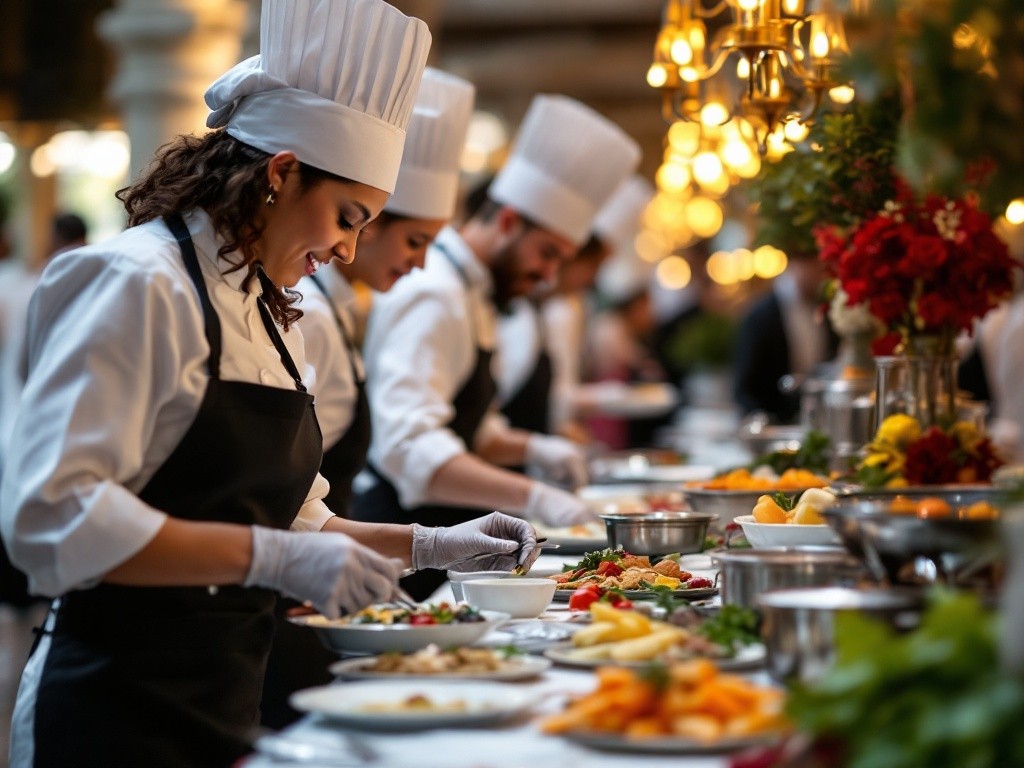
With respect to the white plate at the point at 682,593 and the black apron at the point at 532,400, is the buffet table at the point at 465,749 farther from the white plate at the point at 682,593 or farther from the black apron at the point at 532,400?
the black apron at the point at 532,400

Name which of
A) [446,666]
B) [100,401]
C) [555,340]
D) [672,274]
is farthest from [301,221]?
[672,274]

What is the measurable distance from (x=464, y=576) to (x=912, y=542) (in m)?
0.88

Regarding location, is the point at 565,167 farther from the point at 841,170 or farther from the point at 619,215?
the point at 619,215

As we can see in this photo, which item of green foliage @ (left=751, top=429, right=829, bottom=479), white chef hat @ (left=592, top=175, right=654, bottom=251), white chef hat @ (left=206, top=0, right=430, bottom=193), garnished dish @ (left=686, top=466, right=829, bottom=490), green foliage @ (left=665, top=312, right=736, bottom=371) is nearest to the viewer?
white chef hat @ (left=206, top=0, right=430, bottom=193)

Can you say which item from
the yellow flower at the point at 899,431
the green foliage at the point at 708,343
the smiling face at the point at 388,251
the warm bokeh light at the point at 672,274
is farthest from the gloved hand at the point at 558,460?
the warm bokeh light at the point at 672,274

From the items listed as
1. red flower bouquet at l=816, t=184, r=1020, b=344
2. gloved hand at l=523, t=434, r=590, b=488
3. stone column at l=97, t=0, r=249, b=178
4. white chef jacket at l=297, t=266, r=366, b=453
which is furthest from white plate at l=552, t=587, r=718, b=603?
stone column at l=97, t=0, r=249, b=178

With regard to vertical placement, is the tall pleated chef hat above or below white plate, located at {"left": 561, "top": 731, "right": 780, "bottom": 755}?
above

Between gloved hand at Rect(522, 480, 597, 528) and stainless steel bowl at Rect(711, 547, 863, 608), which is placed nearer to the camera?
stainless steel bowl at Rect(711, 547, 863, 608)

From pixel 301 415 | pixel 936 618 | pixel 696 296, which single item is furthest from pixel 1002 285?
pixel 696 296

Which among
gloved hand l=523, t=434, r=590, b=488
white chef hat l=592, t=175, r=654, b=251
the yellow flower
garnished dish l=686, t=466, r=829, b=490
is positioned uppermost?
white chef hat l=592, t=175, r=654, b=251

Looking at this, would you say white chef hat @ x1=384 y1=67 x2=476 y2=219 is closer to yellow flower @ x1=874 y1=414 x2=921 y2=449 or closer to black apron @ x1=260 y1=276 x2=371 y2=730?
black apron @ x1=260 y1=276 x2=371 y2=730

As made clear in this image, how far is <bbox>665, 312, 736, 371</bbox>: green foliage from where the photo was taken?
10.1 meters

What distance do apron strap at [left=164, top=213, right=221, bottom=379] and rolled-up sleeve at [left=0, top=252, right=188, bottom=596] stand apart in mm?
70

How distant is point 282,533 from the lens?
6.40 ft
